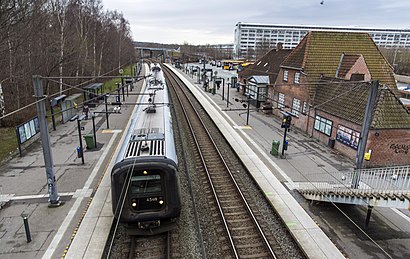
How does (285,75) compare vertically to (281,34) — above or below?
below

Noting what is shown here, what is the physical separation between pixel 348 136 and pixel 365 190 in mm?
8493

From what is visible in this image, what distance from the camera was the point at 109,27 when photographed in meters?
56.6

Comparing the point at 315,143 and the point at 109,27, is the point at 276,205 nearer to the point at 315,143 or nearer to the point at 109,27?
the point at 315,143

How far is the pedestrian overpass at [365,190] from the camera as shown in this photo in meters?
9.21

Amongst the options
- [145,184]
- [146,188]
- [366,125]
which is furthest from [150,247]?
[366,125]

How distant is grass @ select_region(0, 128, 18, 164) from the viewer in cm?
1728

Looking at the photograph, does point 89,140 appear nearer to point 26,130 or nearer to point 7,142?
point 26,130

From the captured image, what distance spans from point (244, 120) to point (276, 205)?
15.4 metres

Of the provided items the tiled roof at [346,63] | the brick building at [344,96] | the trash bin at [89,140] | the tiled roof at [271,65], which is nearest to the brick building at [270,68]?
the tiled roof at [271,65]

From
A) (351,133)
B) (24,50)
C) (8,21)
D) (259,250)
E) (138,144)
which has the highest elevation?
(8,21)

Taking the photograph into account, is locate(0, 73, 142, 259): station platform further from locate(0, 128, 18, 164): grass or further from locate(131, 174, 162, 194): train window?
locate(131, 174, 162, 194): train window

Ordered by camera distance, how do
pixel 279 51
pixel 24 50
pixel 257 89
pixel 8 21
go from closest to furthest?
pixel 8 21 < pixel 24 50 < pixel 257 89 < pixel 279 51

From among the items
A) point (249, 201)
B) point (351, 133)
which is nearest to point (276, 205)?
point (249, 201)

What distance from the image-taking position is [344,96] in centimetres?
1984
